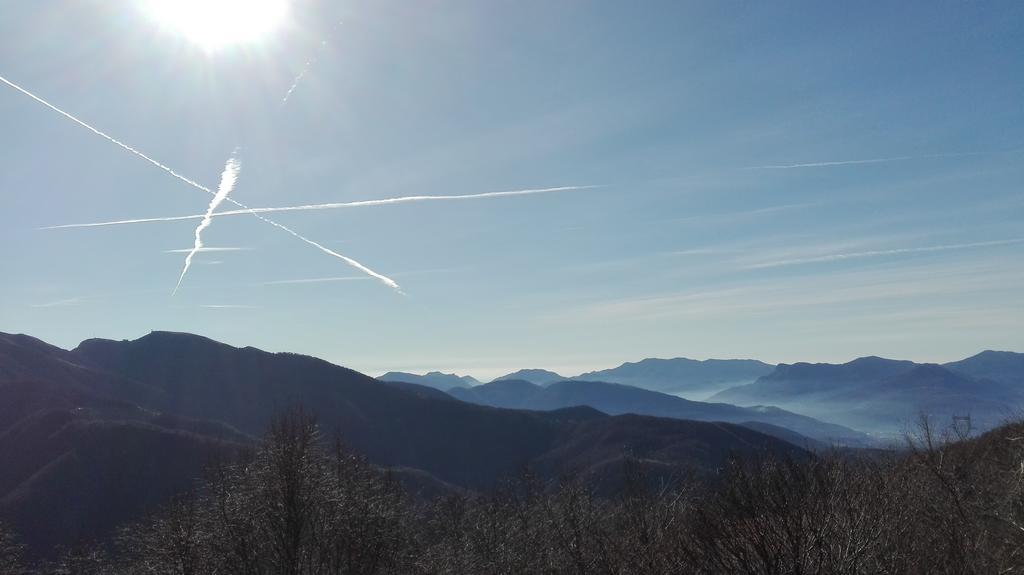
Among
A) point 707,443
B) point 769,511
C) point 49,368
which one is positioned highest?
point 49,368

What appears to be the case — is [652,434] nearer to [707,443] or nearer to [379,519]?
[707,443]

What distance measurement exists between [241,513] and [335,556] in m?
8.32

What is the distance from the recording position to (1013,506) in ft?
54.2

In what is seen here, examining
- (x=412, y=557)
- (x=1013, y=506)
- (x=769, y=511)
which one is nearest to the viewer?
(x=769, y=511)

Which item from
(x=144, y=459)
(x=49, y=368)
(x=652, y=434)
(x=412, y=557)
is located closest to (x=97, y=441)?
(x=144, y=459)

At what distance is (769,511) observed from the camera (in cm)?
1227

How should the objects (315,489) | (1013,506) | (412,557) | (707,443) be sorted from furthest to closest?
(707,443) → (412,557) → (315,489) → (1013,506)

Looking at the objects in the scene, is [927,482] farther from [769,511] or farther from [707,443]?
[707,443]

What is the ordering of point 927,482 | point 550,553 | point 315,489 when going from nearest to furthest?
point 927,482
point 315,489
point 550,553

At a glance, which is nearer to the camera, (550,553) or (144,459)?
(550,553)

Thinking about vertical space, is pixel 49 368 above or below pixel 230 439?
above

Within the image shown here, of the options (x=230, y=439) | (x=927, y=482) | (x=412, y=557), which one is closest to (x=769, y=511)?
(x=927, y=482)

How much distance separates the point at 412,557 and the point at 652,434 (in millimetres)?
156772

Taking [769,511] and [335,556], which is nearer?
[769,511]
